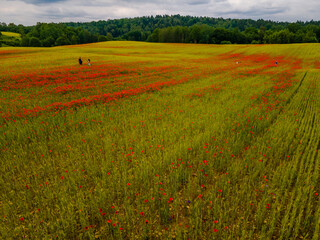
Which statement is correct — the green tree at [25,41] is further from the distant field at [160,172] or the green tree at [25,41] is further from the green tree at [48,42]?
the distant field at [160,172]

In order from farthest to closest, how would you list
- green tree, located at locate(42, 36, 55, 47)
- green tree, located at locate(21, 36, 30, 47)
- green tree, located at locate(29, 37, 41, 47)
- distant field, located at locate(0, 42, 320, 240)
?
1. green tree, located at locate(42, 36, 55, 47)
2. green tree, located at locate(21, 36, 30, 47)
3. green tree, located at locate(29, 37, 41, 47)
4. distant field, located at locate(0, 42, 320, 240)

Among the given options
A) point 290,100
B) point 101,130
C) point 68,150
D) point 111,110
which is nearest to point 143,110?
point 111,110

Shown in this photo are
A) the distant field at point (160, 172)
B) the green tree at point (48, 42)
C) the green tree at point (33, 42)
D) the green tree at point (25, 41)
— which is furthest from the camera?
the green tree at point (48, 42)

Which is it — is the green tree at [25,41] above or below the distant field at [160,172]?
above

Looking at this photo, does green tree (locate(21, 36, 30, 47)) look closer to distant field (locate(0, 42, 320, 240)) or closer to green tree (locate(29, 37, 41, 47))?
green tree (locate(29, 37, 41, 47))

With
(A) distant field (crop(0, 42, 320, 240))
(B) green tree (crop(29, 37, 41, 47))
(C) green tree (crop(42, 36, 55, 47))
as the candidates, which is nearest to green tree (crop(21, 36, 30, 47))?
(B) green tree (crop(29, 37, 41, 47))

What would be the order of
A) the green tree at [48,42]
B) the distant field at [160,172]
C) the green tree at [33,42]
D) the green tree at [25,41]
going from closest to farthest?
Result: the distant field at [160,172], the green tree at [33,42], the green tree at [25,41], the green tree at [48,42]

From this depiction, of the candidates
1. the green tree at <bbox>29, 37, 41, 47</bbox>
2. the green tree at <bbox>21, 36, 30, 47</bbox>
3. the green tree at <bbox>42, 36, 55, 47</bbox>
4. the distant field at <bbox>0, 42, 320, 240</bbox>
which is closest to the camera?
the distant field at <bbox>0, 42, 320, 240</bbox>

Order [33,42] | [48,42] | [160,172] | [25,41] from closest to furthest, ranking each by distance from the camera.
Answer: [160,172] < [33,42] < [25,41] < [48,42]

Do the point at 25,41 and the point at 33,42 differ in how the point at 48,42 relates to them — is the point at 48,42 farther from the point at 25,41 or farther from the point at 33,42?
the point at 25,41

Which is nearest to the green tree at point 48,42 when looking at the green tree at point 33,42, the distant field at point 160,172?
the green tree at point 33,42

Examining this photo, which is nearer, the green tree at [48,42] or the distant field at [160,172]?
the distant field at [160,172]

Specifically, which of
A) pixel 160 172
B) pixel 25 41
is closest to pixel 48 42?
pixel 25 41

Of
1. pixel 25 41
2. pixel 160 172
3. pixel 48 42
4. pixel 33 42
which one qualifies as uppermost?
pixel 48 42
